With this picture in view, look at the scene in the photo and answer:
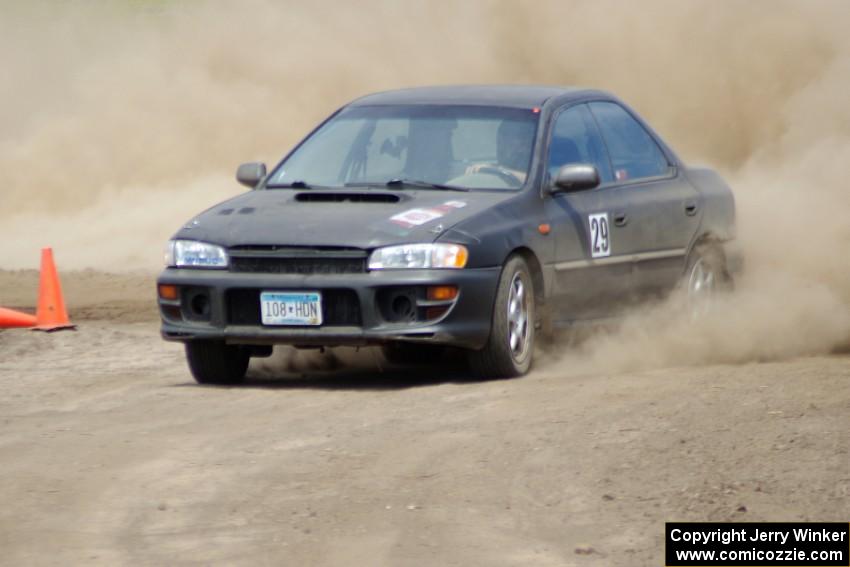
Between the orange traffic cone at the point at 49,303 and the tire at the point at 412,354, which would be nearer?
the tire at the point at 412,354

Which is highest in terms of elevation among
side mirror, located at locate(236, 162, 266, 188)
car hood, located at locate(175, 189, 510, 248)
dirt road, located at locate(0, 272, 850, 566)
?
side mirror, located at locate(236, 162, 266, 188)

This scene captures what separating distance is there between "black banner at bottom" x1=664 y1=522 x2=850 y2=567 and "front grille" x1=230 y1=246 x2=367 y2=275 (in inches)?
125

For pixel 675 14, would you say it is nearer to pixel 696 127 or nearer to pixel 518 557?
pixel 696 127

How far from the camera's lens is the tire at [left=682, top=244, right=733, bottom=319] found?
1030 centimetres

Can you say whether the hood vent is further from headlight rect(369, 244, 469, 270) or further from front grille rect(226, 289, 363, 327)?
front grille rect(226, 289, 363, 327)

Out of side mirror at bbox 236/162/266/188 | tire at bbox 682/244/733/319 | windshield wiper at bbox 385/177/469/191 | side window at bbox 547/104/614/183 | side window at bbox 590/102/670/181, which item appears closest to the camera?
windshield wiper at bbox 385/177/469/191

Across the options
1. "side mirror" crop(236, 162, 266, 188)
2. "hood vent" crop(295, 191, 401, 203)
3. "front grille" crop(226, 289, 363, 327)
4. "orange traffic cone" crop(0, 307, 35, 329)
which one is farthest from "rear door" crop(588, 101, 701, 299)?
"orange traffic cone" crop(0, 307, 35, 329)

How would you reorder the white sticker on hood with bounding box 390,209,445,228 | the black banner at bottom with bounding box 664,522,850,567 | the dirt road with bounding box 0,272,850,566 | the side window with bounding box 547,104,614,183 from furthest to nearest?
the side window with bounding box 547,104,614,183
the white sticker on hood with bounding box 390,209,445,228
the dirt road with bounding box 0,272,850,566
the black banner at bottom with bounding box 664,522,850,567

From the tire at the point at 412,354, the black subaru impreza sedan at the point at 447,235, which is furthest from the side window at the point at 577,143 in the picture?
the tire at the point at 412,354

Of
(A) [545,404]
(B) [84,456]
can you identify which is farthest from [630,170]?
(B) [84,456]

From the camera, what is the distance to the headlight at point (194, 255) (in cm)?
867

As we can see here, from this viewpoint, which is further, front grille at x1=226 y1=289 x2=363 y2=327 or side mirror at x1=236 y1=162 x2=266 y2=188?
side mirror at x1=236 y1=162 x2=266 y2=188

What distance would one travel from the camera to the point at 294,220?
344 inches

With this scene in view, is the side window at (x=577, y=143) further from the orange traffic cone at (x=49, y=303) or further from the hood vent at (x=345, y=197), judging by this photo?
the orange traffic cone at (x=49, y=303)
